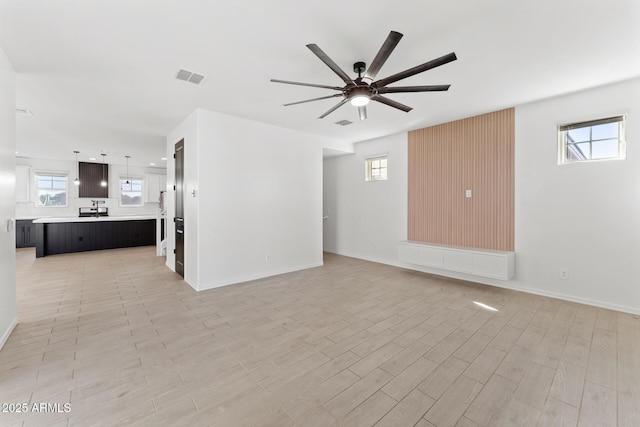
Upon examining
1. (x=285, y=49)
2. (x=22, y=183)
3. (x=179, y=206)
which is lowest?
(x=179, y=206)

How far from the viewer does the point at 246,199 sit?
4785 mm

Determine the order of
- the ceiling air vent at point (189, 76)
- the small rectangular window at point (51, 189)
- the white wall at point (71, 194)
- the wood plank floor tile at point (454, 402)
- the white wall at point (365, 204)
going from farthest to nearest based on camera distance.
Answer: the small rectangular window at point (51, 189) < the white wall at point (71, 194) < the white wall at point (365, 204) < the ceiling air vent at point (189, 76) < the wood plank floor tile at point (454, 402)

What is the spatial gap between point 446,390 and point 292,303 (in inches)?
A: 86.2

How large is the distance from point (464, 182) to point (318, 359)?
410cm

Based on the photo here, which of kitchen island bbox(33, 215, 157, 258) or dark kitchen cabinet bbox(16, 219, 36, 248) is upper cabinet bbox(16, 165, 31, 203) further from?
kitchen island bbox(33, 215, 157, 258)

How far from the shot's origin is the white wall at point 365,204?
592 centimetres

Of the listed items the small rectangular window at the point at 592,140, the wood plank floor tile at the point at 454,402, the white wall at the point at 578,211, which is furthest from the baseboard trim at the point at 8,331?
the small rectangular window at the point at 592,140

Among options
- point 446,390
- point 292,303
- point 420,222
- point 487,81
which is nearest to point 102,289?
point 292,303

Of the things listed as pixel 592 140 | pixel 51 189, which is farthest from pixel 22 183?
pixel 592 140

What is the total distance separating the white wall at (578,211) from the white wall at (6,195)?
244 inches

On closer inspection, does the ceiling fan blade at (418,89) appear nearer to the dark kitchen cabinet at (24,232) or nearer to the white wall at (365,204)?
the white wall at (365,204)

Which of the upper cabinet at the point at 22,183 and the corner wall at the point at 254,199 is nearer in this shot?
the corner wall at the point at 254,199

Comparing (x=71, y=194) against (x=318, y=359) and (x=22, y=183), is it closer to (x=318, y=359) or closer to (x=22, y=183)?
(x=22, y=183)

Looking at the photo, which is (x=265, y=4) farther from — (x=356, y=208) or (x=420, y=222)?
(x=356, y=208)
